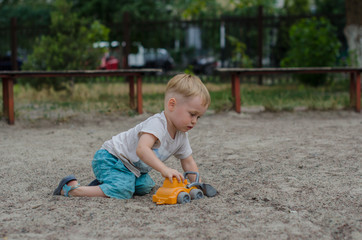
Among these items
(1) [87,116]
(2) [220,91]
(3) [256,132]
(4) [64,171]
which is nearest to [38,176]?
(4) [64,171]

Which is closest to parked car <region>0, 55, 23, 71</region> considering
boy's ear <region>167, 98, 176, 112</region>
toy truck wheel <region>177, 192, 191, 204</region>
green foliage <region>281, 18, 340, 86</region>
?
green foliage <region>281, 18, 340, 86</region>

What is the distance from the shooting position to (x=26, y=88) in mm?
9859

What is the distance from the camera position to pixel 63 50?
9.46 m

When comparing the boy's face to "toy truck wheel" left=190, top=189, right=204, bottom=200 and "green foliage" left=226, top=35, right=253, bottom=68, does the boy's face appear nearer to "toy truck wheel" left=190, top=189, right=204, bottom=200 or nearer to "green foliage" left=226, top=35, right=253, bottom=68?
"toy truck wheel" left=190, top=189, right=204, bottom=200

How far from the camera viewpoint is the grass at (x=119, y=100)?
707 cm

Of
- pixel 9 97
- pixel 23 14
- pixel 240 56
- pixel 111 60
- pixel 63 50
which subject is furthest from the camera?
→ pixel 23 14

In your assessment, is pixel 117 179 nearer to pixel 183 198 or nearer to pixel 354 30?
pixel 183 198

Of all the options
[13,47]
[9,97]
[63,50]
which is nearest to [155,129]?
[9,97]

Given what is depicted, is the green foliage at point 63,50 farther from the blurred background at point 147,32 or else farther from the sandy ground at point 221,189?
the sandy ground at point 221,189

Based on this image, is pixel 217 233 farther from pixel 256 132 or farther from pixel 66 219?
pixel 256 132

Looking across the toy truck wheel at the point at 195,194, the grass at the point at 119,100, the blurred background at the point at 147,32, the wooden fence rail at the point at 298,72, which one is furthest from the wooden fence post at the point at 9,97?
the toy truck wheel at the point at 195,194

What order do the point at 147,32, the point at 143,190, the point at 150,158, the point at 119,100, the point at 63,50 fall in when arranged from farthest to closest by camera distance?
the point at 147,32, the point at 63,50, the point at 119,100, the point at 143,190, the point at 150,158

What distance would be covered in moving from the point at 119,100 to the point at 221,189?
4.38 meters

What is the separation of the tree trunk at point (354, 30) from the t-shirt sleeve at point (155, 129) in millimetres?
7912
